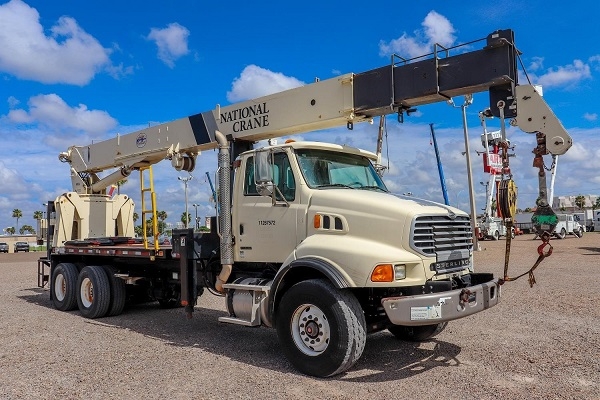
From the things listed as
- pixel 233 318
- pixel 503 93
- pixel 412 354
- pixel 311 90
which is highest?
pixel 311 90

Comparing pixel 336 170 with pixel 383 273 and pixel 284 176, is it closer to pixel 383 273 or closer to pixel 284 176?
pixel 284 176

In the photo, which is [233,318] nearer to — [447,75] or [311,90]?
[311,90]

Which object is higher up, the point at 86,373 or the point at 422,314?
the point at 422,314

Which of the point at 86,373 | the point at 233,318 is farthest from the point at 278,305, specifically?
the point at 86,373

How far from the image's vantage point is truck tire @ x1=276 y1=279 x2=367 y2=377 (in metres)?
5.65

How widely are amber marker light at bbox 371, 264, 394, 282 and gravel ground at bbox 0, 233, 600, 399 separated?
1.14 m

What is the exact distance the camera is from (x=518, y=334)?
7.80 meters

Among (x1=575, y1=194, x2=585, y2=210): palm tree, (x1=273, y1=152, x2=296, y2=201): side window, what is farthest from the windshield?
(x1=575, y1=194, x2=585, y2=210): palm tree

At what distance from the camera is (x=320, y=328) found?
19.6ft

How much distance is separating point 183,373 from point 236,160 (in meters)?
3.06

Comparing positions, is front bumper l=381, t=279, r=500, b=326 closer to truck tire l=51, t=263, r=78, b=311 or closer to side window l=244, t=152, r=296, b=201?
side window l=244, t=152, r=296, b=201

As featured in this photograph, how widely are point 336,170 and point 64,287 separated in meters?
7.36

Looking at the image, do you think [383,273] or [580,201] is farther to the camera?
[580,201]

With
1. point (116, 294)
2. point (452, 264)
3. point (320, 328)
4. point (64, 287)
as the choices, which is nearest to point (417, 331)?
point (452, 264)
